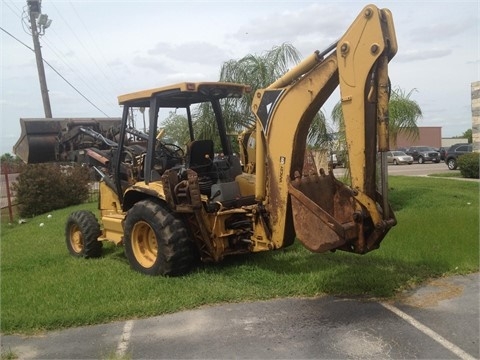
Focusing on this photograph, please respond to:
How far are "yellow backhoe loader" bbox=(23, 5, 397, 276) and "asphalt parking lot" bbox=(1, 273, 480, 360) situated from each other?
2.39 ft

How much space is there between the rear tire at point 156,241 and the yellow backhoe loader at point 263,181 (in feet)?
0.05

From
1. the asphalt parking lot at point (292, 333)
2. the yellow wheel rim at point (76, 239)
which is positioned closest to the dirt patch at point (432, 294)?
the asphalt parking lot at point (292, 333)

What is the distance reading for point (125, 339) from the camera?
4.71 m

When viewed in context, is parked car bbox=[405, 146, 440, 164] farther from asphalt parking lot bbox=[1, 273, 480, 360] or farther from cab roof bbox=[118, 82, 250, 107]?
asphalt parking lot bbox=[1, 273, 480, 360]

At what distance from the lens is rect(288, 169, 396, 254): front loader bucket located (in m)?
4.86

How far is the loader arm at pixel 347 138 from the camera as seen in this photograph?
4.68 meters

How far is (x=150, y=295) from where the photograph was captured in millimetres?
5801

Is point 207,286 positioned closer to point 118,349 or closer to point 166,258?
point 166,258

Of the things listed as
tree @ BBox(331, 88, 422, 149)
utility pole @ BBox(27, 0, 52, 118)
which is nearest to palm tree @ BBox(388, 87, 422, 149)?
tree @ BBox(331, 88, 422, 149)

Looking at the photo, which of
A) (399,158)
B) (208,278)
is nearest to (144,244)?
(208,278)

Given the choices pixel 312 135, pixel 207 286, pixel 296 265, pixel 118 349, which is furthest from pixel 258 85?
pixel 118 349

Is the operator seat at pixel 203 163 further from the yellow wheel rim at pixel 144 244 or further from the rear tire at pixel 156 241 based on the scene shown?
the yellow wheel rim at pixel 144 244

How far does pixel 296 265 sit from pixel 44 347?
3.44m

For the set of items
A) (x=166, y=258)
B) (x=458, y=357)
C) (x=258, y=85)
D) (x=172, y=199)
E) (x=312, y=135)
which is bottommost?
(x=458, y=357)
